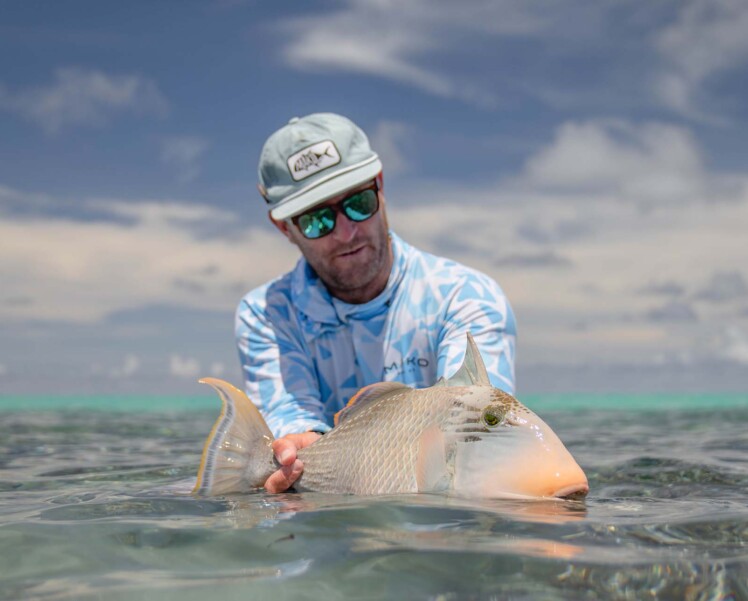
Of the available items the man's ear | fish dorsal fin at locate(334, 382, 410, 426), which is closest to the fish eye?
fish dorsal fin at locate(334, 382, 410, 426)

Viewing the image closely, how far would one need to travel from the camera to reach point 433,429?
291 centimetres

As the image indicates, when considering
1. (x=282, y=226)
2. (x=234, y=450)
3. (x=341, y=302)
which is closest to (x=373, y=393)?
(x=234, y=450)

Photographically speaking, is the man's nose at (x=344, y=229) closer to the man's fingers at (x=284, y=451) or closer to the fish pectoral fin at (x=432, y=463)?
the man's fingers at (x=284, y=451)

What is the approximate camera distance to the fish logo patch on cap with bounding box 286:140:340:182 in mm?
4414

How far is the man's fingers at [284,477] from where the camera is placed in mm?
3477

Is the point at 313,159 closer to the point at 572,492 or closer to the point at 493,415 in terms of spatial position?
the point at 493,415

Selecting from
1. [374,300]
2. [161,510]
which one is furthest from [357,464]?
[374,300]

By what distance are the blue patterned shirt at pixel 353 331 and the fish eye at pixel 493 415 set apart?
1465 mm

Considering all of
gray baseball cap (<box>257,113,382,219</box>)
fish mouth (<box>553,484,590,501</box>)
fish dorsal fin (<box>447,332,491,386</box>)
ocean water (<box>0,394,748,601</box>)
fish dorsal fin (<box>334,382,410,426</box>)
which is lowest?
ocean water (<box>0,394,748,601</box>)

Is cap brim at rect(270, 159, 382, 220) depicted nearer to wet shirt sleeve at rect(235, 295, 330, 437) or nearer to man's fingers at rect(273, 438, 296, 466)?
wet shirt sleeve at rect(235, 295, 330, 437)

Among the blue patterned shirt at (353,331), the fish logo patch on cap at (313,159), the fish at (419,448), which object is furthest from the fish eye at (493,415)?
the fish logo patch on cap at (313,159)

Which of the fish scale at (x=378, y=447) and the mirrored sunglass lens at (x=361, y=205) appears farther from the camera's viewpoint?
the mirrored sunglass lens at (x=361, y=205)

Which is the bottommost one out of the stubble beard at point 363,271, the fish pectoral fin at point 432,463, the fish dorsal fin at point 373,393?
the fish pectoral fin at point 432,463

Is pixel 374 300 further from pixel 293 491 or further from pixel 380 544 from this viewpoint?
pixel 380 544
